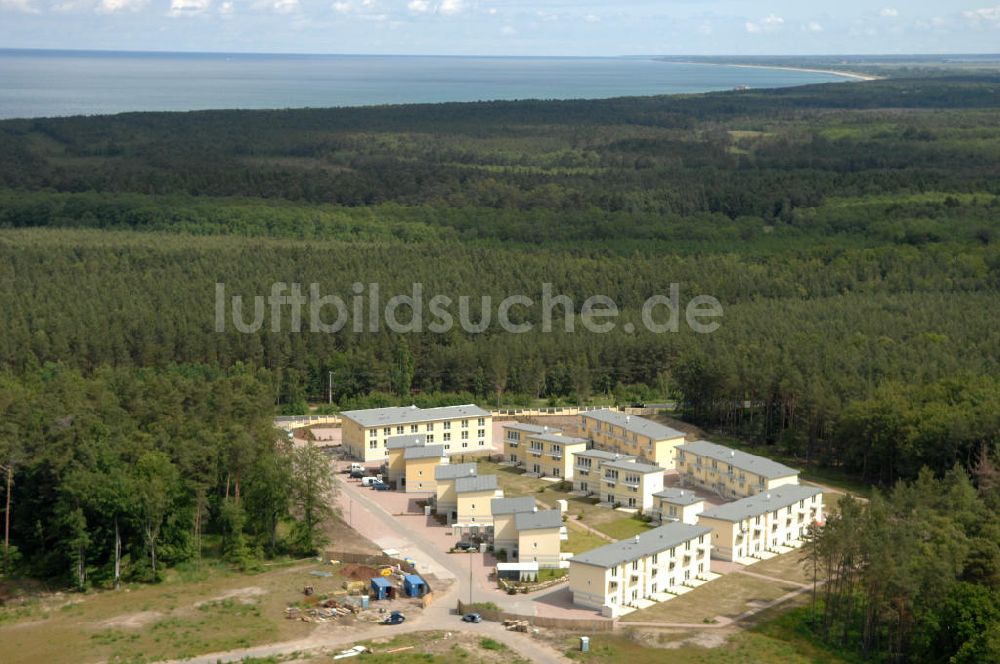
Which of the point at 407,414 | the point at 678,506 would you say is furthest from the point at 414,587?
the point at 407,414

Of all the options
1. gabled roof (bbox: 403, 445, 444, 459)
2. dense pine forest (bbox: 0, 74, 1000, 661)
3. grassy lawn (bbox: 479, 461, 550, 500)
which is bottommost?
grassy lawn (bbox: 479, 461, 550, 500)

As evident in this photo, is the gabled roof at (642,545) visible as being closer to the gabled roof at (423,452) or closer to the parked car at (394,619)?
the parked car at (394,619)

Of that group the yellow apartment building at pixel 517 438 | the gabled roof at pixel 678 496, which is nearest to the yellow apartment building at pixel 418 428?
the yellow apartment building at pixel 517 438

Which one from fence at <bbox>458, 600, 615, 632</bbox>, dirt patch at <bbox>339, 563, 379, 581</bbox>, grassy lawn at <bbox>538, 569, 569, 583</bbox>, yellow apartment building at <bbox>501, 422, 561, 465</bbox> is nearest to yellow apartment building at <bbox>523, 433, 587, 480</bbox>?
yellow apartment building at <bbox>501, 422, 561, 465</bbox>

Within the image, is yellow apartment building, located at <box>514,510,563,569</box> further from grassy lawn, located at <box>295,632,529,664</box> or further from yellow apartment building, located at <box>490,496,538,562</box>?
grassy lawn, located at <box>295,632,529,664</box>

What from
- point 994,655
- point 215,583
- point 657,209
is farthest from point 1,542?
point 657,209

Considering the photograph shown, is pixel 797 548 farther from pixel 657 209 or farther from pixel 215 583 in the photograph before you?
pixel 657 209
